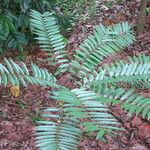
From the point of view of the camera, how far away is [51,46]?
256 cm

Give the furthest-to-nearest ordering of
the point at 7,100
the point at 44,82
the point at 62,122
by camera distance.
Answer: the point at 7,100 → the point at 44,82 → the point at 62,122

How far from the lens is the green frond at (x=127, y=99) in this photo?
6.02 feet

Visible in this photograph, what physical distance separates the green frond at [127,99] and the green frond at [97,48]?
0.24 meters

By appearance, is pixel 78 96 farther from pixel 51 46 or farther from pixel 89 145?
pixel 89 145

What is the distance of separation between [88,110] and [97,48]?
754 mm

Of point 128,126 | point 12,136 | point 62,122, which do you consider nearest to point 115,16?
point 128,126

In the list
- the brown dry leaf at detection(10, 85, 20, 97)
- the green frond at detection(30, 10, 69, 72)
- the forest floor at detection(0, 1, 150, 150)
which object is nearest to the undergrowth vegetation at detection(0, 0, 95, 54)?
the forest floor at detection(0, 1, 150, 150)

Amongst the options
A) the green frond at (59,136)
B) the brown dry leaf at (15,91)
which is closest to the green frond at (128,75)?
the green frond at (59,136)

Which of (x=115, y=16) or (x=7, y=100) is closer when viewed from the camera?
(x=7, y=100)

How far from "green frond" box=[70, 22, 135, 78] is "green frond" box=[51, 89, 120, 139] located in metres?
0.32

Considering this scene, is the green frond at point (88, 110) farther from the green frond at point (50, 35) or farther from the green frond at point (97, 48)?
the green frond at point (50, 35)

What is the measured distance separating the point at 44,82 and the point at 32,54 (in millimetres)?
1803

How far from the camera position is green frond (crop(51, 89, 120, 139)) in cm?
161

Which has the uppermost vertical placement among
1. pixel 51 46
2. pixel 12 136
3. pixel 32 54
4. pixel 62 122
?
pixel 51 46
